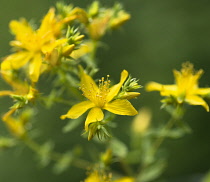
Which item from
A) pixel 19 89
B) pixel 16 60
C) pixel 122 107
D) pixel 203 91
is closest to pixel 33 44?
pixel 16 60

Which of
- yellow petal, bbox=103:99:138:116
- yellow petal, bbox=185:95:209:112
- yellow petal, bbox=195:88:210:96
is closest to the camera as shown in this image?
yellow petal, bbox=103:99:138:116

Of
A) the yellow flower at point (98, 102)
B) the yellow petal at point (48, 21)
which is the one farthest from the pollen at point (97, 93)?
the yellow petal at point (48, 21)

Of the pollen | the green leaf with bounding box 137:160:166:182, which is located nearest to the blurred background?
the green leaf with bounding box 137:160:166:182

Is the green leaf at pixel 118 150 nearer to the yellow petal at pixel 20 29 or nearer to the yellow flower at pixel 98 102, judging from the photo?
the yellow flower at pixel 98 102

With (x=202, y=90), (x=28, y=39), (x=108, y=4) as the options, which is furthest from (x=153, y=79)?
(x=28, y=39)

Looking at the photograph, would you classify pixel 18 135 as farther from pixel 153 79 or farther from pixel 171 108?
pixel 153 79

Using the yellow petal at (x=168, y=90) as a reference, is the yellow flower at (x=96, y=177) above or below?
below

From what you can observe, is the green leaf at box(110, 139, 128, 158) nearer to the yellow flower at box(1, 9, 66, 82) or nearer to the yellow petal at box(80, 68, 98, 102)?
the yellow petal at box(80, 68, 98, 102)
